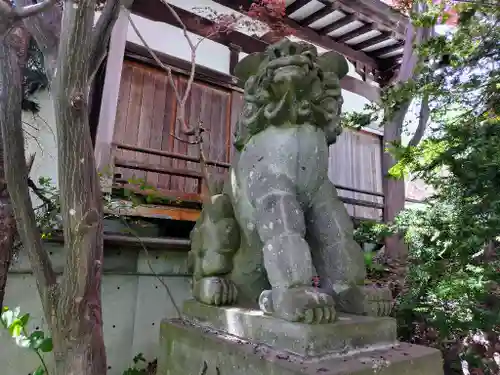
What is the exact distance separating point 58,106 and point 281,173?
89 cm

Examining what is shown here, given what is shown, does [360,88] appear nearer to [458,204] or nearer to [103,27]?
[458,204]

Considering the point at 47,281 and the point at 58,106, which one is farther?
the point at 47,281

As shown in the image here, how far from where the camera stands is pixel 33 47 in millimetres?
3180

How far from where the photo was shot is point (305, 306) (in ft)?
3.83

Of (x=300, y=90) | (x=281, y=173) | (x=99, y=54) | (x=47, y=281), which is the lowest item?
(x=47, y=281)

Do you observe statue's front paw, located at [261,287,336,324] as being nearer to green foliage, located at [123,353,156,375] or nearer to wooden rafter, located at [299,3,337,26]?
green foliage, located at [123,353,156,375]

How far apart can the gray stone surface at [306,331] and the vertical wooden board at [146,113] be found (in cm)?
302

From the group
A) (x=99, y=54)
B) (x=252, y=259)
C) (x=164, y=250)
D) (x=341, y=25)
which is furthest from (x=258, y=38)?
(x=252, y=259)

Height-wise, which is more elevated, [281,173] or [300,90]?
[300,90]

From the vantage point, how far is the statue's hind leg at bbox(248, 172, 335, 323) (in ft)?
3.88

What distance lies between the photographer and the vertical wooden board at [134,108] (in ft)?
13.4

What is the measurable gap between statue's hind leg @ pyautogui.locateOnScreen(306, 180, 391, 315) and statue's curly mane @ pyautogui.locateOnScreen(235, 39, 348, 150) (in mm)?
304

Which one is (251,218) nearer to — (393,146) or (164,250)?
(393,146)

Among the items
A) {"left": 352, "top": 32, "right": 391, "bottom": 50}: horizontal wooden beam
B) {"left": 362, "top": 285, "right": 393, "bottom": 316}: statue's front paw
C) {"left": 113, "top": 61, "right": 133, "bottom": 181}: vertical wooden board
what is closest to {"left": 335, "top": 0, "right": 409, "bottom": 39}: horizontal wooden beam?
{"left": 352, "top": 32, "right": 391, "bottom": 50}: horizontal wooden beam
